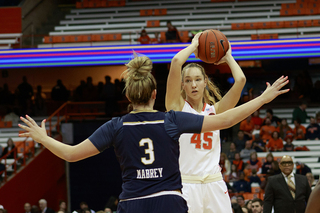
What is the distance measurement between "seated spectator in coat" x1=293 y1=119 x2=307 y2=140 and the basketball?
10086 mm

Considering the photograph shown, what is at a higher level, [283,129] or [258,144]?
[283,129]

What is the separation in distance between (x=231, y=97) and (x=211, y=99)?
1.11 ft

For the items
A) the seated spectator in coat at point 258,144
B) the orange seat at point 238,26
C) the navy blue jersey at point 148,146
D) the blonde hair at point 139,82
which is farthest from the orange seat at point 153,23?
the navy blue jersey at point 148,146

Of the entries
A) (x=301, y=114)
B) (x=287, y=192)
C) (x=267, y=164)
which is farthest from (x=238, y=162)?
(x=287, y=192)

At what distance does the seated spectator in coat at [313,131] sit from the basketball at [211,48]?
10.0 metres

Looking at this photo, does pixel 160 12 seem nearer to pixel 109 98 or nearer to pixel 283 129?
pixel 109 98

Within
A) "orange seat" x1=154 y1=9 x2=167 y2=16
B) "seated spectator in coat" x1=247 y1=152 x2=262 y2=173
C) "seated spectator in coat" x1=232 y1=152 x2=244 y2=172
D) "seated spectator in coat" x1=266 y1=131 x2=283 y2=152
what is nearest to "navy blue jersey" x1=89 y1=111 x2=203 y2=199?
"seated spectator in coat" x1=232 y1=152 x2=244 y2=172

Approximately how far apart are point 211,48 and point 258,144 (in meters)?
9.25

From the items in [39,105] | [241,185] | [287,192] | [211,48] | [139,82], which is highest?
[39,105]

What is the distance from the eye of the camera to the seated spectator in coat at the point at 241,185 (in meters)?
10.8

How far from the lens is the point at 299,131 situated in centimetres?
1316

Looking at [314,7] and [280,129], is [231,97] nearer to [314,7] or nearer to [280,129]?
[280,129]

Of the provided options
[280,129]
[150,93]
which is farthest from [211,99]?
[280,129]

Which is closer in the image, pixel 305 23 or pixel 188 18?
pixel 305 23
